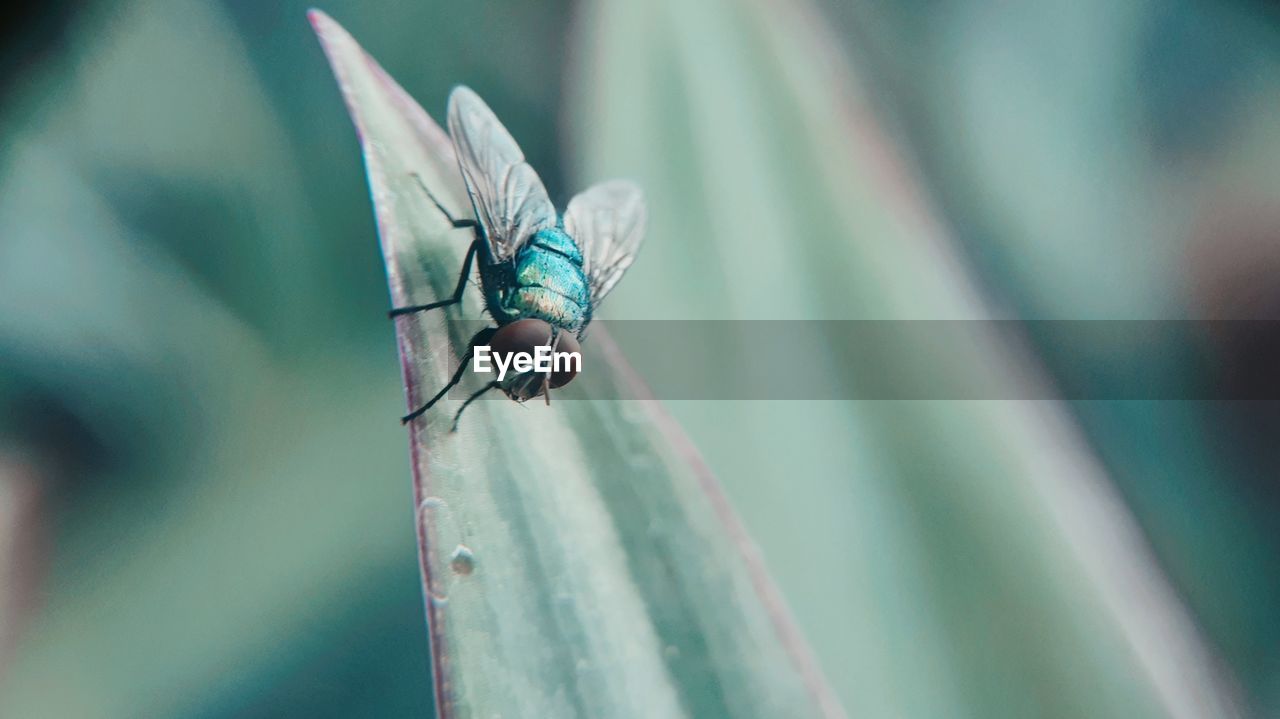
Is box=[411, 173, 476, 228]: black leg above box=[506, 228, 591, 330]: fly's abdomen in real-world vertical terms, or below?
above

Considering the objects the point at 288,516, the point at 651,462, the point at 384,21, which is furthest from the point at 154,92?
the point at 651,462

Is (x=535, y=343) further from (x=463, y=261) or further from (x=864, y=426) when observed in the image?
(x=864, y=426)

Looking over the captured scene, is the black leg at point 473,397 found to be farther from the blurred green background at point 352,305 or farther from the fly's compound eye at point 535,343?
the blurred green background at point 352,305

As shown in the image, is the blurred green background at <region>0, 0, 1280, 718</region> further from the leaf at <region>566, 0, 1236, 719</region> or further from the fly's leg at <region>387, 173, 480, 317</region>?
the fly's leg at <region>387, 173, 480, 317</region>

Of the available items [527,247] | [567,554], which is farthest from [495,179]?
[567,554]

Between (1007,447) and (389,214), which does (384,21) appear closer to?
(389,214)

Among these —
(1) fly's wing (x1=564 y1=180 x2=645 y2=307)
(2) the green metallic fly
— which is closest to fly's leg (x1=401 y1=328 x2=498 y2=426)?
(2) the green metallic fly

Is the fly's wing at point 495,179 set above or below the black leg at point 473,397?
above

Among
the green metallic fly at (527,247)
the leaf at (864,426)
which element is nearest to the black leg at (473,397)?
the green metallic fly at (527,247)
